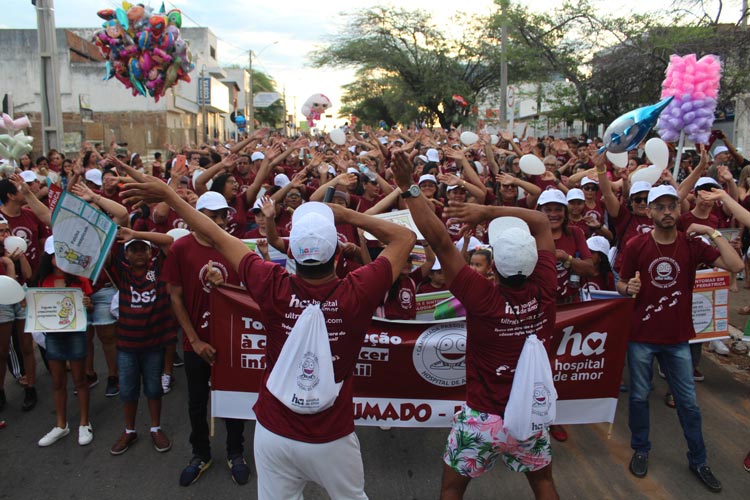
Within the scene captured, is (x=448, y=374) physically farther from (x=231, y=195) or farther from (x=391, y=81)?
(x=391, y=81)

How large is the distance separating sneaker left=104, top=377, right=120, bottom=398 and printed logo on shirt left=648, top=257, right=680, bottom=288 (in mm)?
4934

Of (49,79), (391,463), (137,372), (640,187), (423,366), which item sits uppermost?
(49,79)

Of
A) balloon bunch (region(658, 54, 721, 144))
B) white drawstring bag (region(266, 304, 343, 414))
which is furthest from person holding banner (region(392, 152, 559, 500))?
balloon bunch (region(658, 54, 721, 144))

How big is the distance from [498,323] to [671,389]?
213cm

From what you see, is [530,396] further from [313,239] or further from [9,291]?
[9,291]

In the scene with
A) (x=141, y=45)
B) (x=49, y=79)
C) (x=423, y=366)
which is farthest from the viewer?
(x=49, y=79)

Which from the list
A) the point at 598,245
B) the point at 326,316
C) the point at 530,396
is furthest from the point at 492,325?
the point at 598,245

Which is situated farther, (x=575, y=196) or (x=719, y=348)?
(x=719, y=348)

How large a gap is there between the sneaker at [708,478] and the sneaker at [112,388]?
5086mm

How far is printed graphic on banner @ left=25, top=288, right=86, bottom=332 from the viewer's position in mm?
4836

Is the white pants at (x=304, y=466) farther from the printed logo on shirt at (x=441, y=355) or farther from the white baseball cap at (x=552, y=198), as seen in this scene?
the white baseball cap at (x=552, y=198)

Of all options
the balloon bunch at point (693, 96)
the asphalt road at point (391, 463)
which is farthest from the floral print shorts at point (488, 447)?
the balloon bunch at point (693, 96)

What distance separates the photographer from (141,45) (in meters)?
10.6

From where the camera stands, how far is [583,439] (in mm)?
4992
